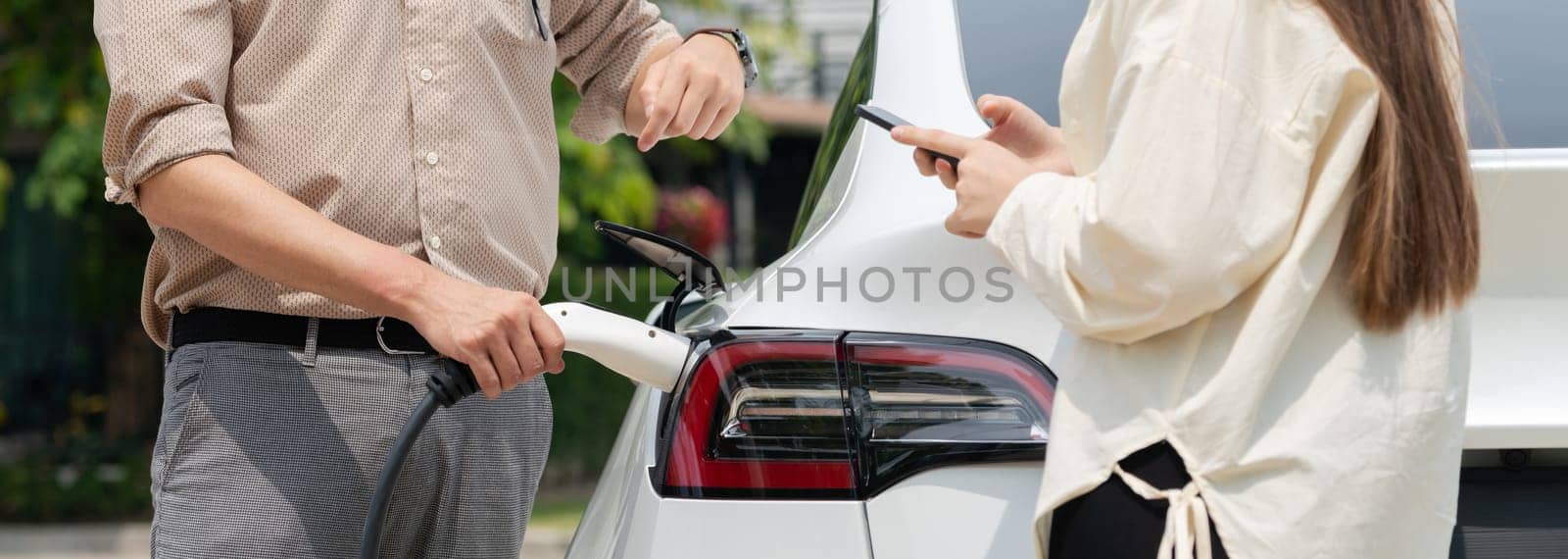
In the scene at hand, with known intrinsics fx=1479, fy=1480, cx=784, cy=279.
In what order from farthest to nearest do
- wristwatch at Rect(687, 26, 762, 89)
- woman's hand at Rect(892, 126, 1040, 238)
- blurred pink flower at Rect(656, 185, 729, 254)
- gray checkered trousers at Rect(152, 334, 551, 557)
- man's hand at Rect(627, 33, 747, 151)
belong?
blurred pink flower at Rect(656, 185, 729, 254)
wristwatch at Rect(687, 26, 762, 89)
man's hand at Rect(627, 33, 747, 151)
gray checkered trousers at Rect(152, 334, 551, 557)
woman's hand at Rect(892, 126, 1040, 238)

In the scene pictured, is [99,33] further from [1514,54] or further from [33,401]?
[33,401]

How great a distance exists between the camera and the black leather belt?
1.70m

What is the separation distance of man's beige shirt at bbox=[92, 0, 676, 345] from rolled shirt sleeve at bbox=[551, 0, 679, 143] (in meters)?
0.27

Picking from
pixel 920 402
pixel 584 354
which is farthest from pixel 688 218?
pixel 920 402

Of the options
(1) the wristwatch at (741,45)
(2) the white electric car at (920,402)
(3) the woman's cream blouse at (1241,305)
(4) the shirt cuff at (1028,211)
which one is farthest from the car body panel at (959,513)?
(1) the wristwatch at (741,45)

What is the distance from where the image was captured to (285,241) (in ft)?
5.05

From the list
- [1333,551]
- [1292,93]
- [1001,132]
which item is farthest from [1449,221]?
[1001,132]

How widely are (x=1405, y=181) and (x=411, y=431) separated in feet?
3.34

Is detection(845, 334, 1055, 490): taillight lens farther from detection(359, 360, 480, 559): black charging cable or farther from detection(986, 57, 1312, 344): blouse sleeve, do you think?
detection(359, 360, 480, 559): black charging cable

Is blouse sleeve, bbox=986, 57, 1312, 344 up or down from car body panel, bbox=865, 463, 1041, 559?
up

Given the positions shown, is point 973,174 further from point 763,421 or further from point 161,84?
point 161,84

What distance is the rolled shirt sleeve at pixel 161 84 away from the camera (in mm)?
1562

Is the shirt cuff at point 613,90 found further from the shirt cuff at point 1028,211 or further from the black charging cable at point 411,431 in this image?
the shirt cuff at point 1028,211

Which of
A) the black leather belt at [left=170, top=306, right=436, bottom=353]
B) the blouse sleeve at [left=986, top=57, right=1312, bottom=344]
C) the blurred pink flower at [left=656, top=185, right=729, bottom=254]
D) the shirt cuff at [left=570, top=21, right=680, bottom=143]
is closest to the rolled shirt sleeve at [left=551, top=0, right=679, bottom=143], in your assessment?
the shirt cuff at [left=570, top=21, right=680, bottom=143]
